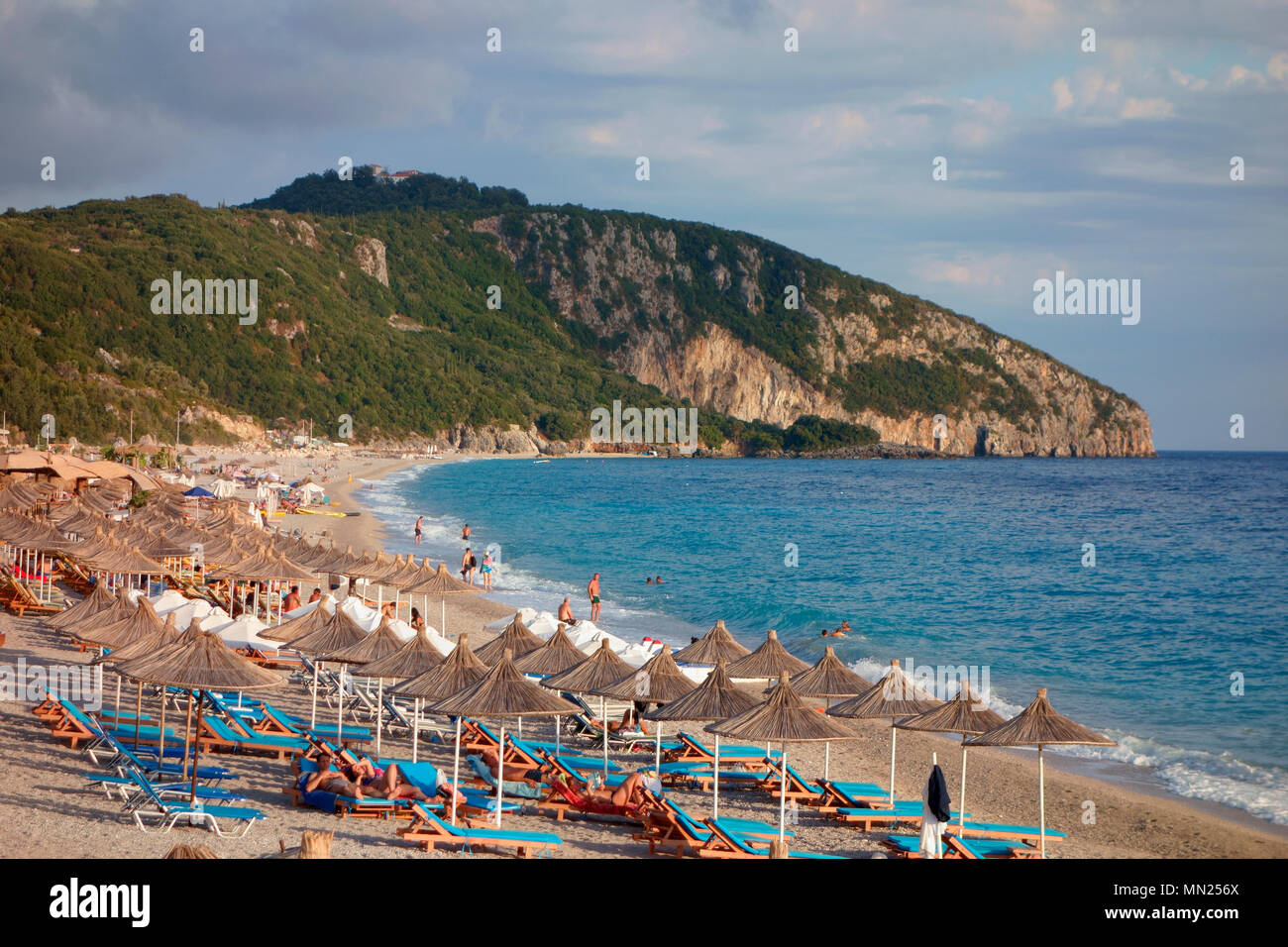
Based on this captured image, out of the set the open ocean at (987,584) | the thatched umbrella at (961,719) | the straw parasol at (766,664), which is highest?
the straw parasol at (766,664)

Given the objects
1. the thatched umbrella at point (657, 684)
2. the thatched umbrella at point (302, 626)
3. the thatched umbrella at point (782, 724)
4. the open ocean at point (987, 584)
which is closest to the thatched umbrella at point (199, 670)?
the thatched umbrella at point (302, 626)

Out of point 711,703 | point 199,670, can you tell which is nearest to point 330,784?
point 199,670

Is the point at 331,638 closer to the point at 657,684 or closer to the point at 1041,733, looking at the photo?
the point at 657,684

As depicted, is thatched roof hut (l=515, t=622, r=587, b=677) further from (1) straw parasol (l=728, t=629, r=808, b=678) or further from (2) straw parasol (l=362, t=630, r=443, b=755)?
(1) straw parasol (l=728, t=629, r=808, b=678)

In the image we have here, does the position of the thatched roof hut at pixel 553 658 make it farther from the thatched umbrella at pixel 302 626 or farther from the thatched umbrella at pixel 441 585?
the thatched umbrella at pixel 441 585

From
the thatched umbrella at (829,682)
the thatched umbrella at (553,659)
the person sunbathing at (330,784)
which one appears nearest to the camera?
the person sunbathing at (330,784)

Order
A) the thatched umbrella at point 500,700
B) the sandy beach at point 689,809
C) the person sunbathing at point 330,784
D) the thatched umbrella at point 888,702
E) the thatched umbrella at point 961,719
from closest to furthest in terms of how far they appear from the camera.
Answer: the sandy beach at point 689,809
the thatched umbrella at point 500,700
the person sunbathing at point 330,784
the thatched umbrella at point 961,719
the thatched umbrella at point 888,702

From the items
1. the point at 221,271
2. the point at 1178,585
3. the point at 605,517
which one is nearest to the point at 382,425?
the point at 221,271
